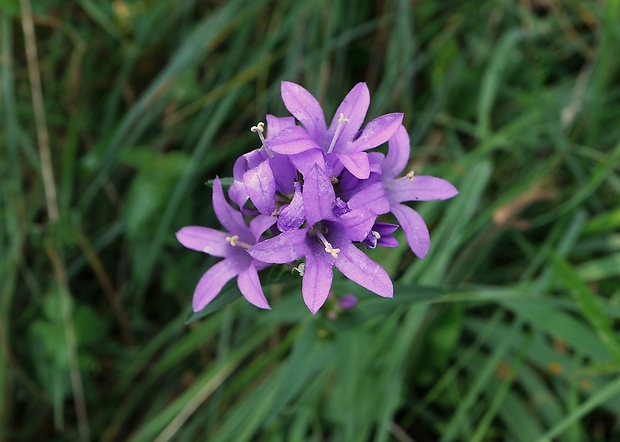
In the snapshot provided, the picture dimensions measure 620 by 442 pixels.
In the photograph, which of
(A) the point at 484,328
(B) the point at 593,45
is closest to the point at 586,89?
(B) the point at 593,45

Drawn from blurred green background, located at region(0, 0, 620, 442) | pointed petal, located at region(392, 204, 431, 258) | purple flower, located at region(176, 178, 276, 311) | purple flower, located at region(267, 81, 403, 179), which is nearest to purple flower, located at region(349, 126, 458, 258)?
pointed petal, located at region(392, 204, 431, 258)

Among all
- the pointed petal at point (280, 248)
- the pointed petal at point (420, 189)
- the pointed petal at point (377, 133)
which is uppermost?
the pointed petal at point (377, 133)

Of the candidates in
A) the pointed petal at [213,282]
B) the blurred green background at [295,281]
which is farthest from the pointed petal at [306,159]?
the blurred green background at [295,281]

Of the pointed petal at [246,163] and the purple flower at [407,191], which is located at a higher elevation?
the pointed petal at [246,163]

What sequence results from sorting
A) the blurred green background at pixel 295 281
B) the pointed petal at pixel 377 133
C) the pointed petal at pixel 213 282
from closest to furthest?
the pointed petal at pixel 377 133 → the pointed petal at pixel 213 282 → the blurred green background at pixel 295 281

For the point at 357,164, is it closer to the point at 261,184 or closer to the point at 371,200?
the point at 371,200

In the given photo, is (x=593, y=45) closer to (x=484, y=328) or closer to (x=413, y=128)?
(x=413, y=128)

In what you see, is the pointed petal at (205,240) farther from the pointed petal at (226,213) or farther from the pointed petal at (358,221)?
the pointed petal at (358,221)

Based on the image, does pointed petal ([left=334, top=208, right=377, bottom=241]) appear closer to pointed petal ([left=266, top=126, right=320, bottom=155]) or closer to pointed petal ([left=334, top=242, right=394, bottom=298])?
pointed petal ([left=334, top=242, right=394, bottom=298])

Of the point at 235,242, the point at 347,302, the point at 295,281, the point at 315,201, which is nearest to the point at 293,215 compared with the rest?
the point at 315,201
